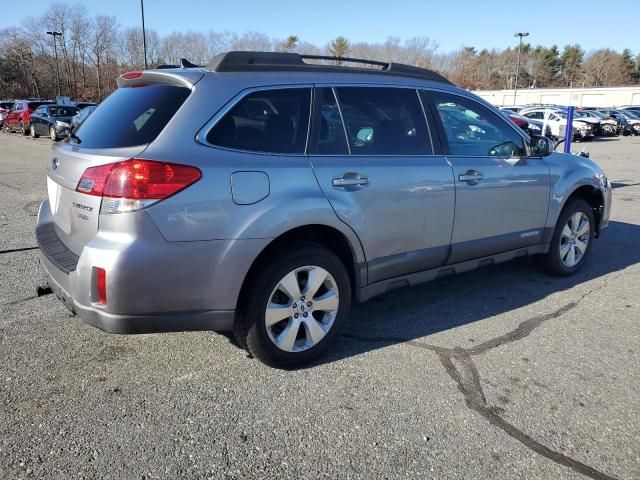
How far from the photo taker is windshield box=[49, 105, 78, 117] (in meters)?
24.2

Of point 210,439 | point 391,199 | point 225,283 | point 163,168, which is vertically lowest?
point 210,439

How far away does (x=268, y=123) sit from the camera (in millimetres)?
3152

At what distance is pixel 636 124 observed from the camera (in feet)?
116

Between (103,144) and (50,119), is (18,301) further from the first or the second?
(50,119)

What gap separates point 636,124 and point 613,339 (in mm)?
37816

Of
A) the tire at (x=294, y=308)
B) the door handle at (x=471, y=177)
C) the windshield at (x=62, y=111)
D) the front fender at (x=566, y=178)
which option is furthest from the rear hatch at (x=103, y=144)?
the windshield at (x=62, y=111)

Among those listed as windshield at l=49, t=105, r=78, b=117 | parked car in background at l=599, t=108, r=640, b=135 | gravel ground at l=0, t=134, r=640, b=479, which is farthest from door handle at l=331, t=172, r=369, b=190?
parked car in background at l=599, t=108, r=640, b=135

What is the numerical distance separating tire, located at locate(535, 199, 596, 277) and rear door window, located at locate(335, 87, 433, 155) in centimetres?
198

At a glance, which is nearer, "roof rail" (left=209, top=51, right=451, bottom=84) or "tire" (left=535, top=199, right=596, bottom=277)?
"roof rail" (left=209, top=51, right=451, bottom=84)

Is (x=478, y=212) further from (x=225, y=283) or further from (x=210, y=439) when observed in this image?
(x=210, y=439)

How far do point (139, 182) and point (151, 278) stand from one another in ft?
1.63

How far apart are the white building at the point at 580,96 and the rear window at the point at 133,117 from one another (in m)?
70.9

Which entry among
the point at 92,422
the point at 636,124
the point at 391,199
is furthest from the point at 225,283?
the point at 636,124

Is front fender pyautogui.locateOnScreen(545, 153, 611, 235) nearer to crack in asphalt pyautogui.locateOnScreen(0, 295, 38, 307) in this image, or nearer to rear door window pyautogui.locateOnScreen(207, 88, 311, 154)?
rear door window pyautogui.locateOnScreen(207, 88, 311, 154)
